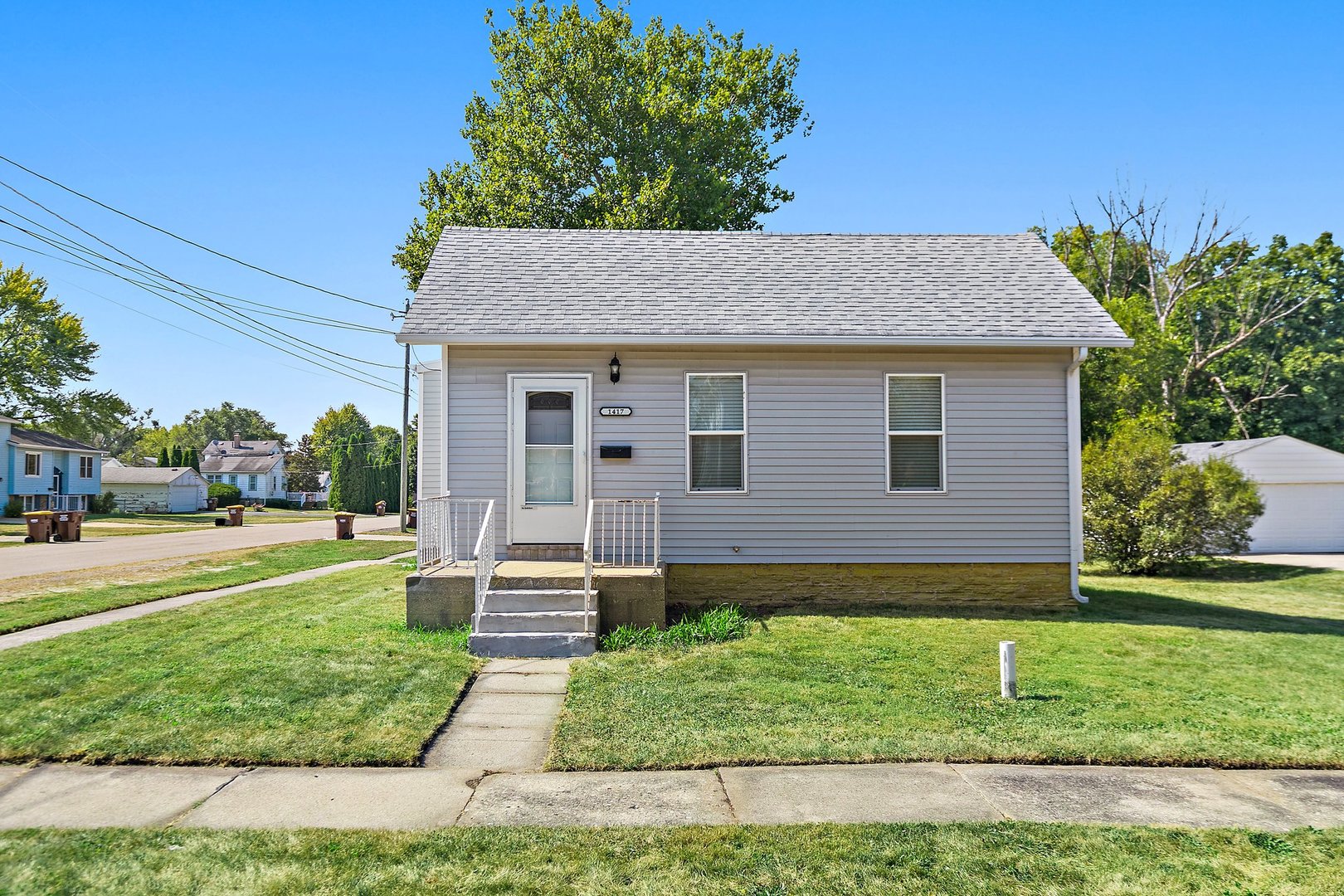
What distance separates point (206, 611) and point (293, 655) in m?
3.57

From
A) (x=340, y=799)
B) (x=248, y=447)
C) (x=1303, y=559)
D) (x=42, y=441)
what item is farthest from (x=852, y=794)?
(x=248, y=447)

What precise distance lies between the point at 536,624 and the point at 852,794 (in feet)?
13.7

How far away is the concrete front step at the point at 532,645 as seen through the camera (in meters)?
7.63

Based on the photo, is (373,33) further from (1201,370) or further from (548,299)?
(1201,370)

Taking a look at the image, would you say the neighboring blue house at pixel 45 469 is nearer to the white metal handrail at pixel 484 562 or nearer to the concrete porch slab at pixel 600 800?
the white metal handrail at pixel 484 562

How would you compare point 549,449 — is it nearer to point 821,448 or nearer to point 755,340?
point 755,340

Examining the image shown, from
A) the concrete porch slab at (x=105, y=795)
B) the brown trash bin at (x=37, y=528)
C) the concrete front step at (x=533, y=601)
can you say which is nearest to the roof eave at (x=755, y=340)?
the concrete front step at (x=533, y=601)

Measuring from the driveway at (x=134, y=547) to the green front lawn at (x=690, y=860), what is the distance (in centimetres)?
1316

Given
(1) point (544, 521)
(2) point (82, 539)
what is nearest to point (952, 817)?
(1) point (544, 521)

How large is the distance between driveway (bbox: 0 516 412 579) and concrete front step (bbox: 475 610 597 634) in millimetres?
10797

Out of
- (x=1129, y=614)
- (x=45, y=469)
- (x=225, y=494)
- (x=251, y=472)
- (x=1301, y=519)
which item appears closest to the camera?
(x=1129, y=614)

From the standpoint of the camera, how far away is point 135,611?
1005 centimetres

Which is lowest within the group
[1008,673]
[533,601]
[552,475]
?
[1008,673]

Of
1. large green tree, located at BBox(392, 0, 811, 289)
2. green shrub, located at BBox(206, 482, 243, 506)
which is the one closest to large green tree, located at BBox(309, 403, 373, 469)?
green shrub, located at BBox(206, 482, 243, 506)
